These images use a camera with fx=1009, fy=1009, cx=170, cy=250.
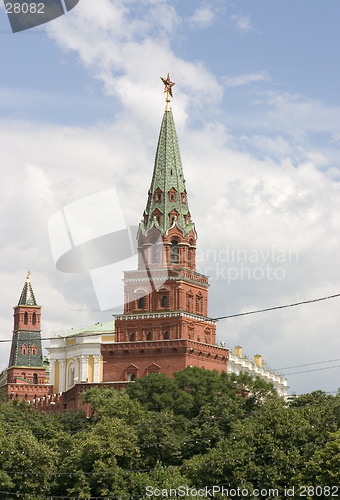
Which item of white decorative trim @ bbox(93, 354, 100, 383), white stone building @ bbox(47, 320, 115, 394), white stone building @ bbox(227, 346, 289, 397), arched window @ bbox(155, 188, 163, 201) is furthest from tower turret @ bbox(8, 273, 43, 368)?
arched window @ bbox(155, 188, 163, 201)

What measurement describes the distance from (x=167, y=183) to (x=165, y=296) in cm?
1160

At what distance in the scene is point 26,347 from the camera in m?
136

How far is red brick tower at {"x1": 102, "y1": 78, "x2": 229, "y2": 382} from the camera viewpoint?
9431 cm

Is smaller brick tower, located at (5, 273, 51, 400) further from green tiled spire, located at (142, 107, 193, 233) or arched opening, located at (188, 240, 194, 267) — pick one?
green tiled spire, located at (142, 107, 193, 233)

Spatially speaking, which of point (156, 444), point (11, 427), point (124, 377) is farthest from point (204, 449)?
point (124, 377)

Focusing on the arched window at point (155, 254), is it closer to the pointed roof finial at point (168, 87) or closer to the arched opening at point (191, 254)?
the arched opening at point (191, 254)

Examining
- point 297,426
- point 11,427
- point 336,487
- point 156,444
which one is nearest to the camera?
point 336,487

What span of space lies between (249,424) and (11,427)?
750 inches

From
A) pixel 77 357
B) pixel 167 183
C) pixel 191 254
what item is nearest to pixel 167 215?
pixel 167 183

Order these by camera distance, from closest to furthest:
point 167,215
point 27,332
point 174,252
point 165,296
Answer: point 165,296
point 174,252
point 167,215
point 27,332

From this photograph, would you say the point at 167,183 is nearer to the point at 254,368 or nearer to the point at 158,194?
the point at 158,194

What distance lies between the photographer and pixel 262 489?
2498 inches

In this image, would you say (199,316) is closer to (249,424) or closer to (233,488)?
(249,424)

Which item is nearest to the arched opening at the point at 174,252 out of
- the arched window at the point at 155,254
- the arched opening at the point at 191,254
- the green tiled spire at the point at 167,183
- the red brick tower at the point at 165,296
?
the red brick tower at the point at 165,296
